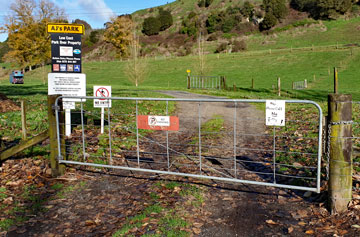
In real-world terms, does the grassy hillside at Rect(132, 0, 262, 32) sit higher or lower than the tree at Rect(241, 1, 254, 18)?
higher

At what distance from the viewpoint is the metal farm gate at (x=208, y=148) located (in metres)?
6.32

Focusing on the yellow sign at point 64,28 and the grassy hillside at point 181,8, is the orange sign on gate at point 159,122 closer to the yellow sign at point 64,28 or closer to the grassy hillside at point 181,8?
the yellow sign at point 64,28

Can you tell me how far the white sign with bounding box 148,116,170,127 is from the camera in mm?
6367

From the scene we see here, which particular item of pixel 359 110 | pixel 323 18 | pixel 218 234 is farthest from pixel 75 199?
pixel 323 18

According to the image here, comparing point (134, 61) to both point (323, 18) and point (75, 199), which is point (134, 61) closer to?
point (75, 199)

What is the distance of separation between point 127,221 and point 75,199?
4.65ft

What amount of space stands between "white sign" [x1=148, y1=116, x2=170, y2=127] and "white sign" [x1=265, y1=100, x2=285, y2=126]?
1.83 m

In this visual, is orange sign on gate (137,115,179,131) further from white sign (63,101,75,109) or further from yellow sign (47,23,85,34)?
yellow sign (47,23,85,34)

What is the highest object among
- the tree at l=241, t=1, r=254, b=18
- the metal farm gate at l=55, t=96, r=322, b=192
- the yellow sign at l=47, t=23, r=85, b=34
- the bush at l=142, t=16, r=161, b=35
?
the tree at l=241, t=1, r=254, b=18

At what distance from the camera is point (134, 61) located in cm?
4450

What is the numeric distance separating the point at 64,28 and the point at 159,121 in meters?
4.47

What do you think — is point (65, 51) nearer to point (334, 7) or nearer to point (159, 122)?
point (159, 122)

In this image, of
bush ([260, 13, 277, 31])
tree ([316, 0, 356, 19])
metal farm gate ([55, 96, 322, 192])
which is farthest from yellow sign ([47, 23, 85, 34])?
bush ([260, 13, 277, 31])

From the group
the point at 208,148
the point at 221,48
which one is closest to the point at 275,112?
the point at 208,148
